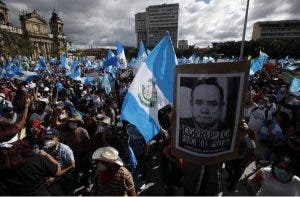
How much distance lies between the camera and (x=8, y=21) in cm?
8281

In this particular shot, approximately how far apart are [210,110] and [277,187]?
126 centimetres

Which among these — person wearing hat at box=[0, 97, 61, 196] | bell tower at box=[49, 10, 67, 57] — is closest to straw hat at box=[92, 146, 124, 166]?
person wearing hat at box=[0, 97, 61, 196]

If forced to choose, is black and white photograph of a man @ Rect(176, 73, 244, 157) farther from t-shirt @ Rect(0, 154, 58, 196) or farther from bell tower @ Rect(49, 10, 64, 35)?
bell tower @ Rect(49, 10, 64, 35)

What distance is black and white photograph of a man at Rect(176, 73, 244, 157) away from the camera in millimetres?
2703

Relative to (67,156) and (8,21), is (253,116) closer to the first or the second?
(67,156)

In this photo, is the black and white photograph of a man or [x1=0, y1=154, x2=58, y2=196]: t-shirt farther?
[x1=0, y1=154, x2=58, y2=196]: t-shirt

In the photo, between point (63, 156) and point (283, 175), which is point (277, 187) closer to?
point (283, 175)

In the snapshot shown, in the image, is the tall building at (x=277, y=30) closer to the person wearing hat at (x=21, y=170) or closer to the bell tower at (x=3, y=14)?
the bell tower at (x=3, y=14)

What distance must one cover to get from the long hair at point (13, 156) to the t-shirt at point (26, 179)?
0.16 ft

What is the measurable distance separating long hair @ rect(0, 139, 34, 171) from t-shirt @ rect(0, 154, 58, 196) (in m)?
0.05

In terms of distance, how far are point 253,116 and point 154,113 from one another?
11.2ft

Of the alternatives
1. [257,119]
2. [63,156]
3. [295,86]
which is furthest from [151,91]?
[295,86]

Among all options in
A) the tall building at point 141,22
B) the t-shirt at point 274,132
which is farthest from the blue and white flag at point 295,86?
the tall building at point 141,22

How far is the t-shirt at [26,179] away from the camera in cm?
296
